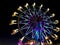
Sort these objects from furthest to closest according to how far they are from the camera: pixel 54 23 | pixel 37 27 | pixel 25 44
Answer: pixel 25 44 → pixel 54 23 → pixel 37 27

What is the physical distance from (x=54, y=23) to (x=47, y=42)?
203cm

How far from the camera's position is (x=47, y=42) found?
2027 centimetres

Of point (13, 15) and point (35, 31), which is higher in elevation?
point (13, 15)

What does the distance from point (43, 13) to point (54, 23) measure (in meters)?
1.36

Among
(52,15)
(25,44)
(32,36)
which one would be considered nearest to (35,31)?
(32,36)

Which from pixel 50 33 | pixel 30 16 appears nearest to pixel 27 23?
pixel 30 16

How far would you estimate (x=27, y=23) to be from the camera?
2058 cm

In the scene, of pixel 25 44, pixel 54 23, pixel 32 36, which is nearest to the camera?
pixel 32 36

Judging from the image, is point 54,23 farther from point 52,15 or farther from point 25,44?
point 25,44

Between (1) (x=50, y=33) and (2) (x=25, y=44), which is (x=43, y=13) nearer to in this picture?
(1) (x=50, y=33)

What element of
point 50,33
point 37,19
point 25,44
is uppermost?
point 37,19

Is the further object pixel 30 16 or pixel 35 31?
pixel 30 16

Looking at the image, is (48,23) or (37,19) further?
(48,23)

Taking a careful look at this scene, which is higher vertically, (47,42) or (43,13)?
(43,13)
